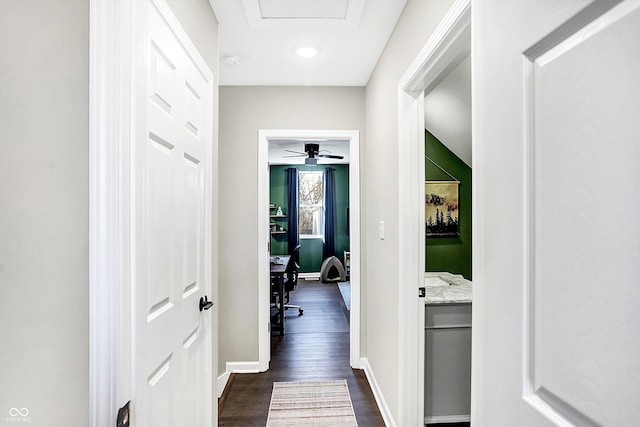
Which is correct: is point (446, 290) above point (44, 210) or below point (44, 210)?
below

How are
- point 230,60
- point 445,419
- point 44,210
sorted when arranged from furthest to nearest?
point 230,60
point 445,419
point 44,210

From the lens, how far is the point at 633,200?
42 centimetres

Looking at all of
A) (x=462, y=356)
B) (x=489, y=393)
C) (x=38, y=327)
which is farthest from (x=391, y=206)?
(x=38, y=327)

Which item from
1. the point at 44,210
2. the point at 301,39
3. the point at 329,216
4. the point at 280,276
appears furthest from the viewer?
the point at 329,216

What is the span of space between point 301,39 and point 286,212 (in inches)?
216

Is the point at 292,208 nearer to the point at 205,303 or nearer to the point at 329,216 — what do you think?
the point at 329,216

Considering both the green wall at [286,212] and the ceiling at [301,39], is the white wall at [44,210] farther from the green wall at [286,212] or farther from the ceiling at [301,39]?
the green wall at [286,212]

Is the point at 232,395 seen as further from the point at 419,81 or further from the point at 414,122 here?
the point at 419,81

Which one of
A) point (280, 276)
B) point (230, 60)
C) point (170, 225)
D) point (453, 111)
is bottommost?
point (280, 276)

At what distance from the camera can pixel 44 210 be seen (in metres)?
0.70

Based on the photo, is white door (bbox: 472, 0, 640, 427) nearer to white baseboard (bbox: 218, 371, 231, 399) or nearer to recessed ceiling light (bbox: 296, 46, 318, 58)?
recessed ceiling light (bbox: 296, 46, 318, 58)

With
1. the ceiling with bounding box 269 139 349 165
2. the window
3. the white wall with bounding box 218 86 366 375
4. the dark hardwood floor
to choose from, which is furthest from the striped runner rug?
the window

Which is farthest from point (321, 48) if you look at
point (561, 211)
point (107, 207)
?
point (561, 211)

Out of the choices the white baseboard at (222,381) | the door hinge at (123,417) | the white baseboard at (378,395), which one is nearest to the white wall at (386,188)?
Answer: the white baseboard at (378,395)
